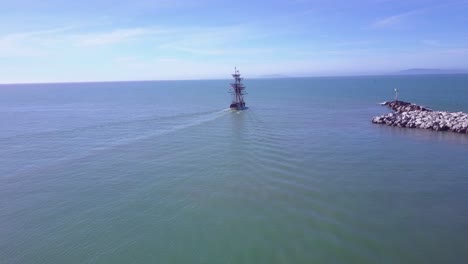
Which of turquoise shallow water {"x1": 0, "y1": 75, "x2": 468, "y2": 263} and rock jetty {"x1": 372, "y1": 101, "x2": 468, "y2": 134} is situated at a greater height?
rock jetty {"x1": 372, "y1": 101, "x2": 468, "y2": 134}

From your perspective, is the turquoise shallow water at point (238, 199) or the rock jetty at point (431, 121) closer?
the turquoise shallow water at point (238, 199)

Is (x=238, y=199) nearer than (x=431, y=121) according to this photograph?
Yes

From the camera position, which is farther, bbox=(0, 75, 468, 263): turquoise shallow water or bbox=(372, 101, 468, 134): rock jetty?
bbox=(372, 101, 468, 134): rock jetty

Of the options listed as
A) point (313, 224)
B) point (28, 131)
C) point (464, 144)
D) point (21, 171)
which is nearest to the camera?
point (313, 224)

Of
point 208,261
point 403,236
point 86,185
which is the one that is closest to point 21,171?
point 86,185

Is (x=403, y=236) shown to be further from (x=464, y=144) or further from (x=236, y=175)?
(x=464, y=144)

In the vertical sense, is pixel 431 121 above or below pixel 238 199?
above

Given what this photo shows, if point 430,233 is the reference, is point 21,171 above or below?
above

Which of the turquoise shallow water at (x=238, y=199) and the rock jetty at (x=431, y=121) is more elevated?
the rock jetty at (x=431, y=121)
